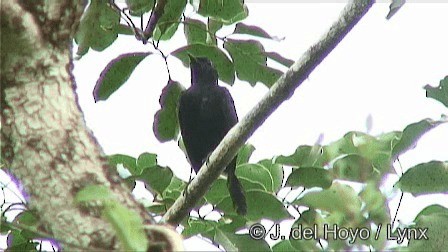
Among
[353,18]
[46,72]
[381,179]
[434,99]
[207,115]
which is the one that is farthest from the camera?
[207,115]

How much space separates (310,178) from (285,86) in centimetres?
27

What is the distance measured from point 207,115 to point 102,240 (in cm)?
257

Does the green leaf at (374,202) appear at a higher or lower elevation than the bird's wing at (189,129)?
higher

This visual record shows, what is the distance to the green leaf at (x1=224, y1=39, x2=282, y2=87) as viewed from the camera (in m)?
2.50

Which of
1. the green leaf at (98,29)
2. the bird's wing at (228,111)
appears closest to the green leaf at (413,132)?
the green leaf at (98,29)

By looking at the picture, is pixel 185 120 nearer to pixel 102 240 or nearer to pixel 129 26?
pixel 129 26

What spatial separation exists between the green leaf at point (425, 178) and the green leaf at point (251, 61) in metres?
0.63

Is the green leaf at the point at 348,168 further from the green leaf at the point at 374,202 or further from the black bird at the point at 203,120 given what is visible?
the black bird at the point at 203,120

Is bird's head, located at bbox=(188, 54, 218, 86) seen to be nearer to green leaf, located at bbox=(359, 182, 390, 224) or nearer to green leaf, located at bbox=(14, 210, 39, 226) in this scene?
green leaf, located at bbox=(14, 210, 39, 226)

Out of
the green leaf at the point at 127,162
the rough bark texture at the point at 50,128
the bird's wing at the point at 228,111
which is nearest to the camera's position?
the rough bark texture at the point at 50,128

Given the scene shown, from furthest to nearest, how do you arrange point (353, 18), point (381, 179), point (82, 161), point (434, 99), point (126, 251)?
1. point (434, 99)
2. point (353, 18)
3. point (82, 161)
4. point (381, 179)
5. point (126, 251)

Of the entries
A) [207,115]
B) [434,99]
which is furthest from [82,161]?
[207,115]

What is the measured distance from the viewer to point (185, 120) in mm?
3824

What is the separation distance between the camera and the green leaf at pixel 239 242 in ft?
6.78
